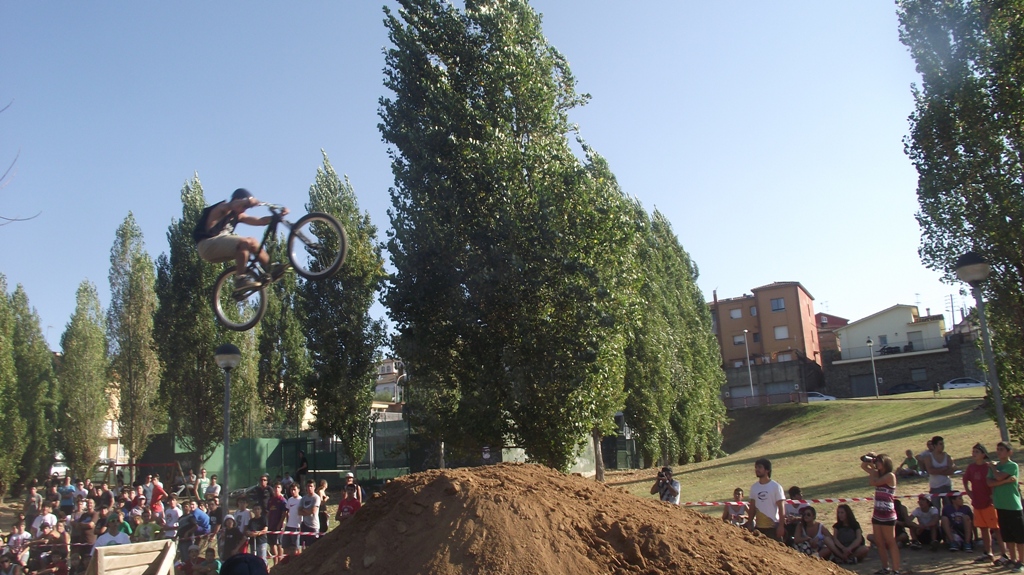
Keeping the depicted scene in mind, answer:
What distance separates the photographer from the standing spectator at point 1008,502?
32.0 ft

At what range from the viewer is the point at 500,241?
18.3m

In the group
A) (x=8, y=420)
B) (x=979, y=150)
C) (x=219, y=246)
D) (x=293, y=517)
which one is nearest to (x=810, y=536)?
(x=293, y=517)

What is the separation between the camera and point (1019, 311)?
1736cm

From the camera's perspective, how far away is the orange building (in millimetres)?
73000

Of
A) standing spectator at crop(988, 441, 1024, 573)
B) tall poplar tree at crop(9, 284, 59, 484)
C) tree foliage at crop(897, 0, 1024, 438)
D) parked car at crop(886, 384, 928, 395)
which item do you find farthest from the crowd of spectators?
parked car at crop(886, 384, 928, 395)

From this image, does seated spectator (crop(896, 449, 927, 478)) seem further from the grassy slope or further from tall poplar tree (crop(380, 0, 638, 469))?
tall poplar tree (crop(380, 0, 638, 469))

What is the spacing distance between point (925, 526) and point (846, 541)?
1271 mm

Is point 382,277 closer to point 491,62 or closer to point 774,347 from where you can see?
point 491,62

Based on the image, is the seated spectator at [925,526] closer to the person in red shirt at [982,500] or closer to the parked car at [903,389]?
the person in red shirt at [982,500]

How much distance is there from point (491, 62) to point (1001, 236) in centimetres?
1277

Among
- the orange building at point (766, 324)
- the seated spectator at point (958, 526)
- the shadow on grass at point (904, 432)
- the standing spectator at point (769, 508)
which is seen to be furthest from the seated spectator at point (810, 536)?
the orange building at point (766, 324)

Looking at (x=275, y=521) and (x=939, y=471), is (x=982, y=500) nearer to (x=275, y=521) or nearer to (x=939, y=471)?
(x=939, y=471)

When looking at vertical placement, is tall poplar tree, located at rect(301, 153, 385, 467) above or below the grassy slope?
above

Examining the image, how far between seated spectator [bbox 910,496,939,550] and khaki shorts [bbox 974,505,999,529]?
37.4 inches
